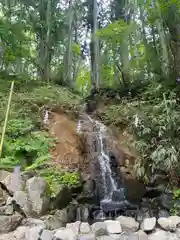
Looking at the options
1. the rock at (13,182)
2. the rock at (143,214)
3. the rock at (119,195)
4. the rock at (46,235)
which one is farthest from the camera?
the rock at (119,195)

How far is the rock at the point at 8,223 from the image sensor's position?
13.2 feet

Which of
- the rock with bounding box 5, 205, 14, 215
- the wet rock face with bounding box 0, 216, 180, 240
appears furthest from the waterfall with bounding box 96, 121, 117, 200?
the rock with bounding box 5, 205, 14, 215

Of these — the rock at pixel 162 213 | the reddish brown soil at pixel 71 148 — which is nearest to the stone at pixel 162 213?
the rock at pixel 162 213

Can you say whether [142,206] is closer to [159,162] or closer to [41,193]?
[159,162]

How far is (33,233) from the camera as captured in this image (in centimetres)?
381

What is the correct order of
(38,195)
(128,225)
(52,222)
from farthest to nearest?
(38,195) < (52,222) < (128,225)

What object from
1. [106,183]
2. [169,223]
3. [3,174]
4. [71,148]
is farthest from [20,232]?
[71,148]

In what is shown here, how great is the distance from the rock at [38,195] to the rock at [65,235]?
Result: 75 centimetres

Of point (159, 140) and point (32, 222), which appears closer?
point (32, 222)

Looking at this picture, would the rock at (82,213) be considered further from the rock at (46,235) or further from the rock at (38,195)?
the rock at (46,235)

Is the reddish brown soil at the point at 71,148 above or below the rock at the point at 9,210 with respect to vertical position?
above

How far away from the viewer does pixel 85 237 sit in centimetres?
385

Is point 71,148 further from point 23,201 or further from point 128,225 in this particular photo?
point 128,225

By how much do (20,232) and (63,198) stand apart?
135 cm
